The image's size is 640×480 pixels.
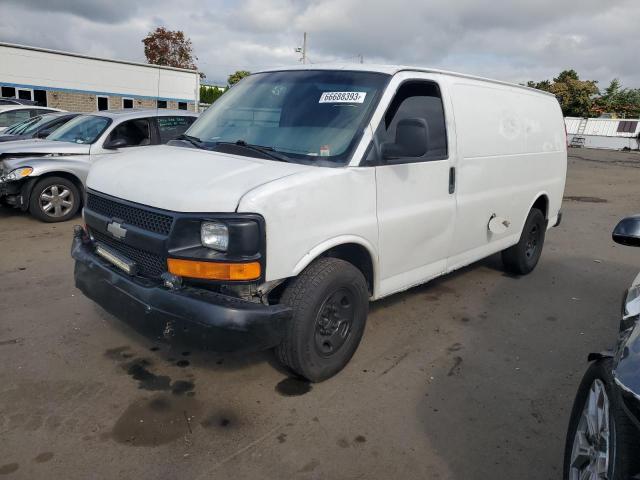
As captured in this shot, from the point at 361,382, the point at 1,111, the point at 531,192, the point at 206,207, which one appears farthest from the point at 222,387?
the point at 1,111

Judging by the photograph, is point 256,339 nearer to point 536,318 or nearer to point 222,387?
point 222,387

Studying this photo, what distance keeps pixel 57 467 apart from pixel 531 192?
194 inches

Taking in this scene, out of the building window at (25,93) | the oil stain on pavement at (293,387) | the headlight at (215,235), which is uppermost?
the building window at (25,93)

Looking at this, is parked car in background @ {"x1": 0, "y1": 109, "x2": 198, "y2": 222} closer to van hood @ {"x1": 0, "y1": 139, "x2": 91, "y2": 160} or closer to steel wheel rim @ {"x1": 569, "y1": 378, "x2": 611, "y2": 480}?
van hood @ {"x1": 0, "y1": 139, "x2": 91, "y2": 160}

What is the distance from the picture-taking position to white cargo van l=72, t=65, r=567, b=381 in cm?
285

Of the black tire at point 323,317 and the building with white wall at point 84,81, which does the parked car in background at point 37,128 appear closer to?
the black tire at point 323,317

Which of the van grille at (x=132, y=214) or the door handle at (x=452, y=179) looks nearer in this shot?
the van grille at (x=132, y=214)

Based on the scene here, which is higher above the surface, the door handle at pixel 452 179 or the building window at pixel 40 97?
the building window at pixel 40 97

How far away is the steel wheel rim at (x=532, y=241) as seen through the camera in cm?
593

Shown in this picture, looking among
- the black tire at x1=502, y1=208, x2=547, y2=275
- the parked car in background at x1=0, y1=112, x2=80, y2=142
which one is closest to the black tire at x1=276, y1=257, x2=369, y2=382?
the black tire at x1=502, y1=208, x2=547, y2=275

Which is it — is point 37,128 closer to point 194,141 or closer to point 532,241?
point 194,141

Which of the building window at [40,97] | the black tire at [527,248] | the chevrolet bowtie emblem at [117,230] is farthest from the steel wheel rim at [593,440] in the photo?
the building window at [40,97]

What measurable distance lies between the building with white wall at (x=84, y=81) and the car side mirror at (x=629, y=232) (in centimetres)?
2992

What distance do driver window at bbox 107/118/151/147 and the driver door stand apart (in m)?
5.31
